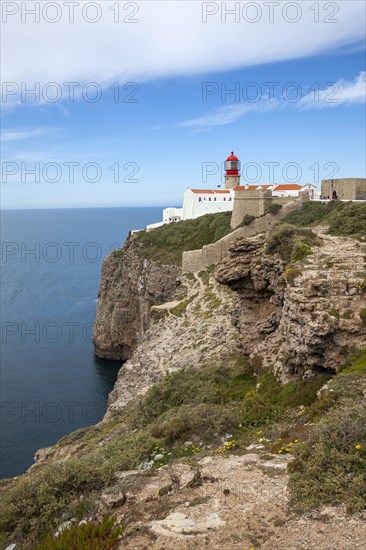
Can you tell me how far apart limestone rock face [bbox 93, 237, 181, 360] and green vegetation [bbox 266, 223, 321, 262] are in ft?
102

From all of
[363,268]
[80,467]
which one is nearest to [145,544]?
[80,467]

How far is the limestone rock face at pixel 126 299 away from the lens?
54.5 metres

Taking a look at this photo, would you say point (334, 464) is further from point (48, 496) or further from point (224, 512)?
point (48, 496)

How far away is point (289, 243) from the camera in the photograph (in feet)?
70.5

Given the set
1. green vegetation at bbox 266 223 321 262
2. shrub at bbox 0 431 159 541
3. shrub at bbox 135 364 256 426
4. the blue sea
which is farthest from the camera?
the blue sea

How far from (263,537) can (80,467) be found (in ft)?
18.2

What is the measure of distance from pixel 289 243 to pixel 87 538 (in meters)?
16.0

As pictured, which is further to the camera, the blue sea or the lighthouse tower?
the lighthouse tower

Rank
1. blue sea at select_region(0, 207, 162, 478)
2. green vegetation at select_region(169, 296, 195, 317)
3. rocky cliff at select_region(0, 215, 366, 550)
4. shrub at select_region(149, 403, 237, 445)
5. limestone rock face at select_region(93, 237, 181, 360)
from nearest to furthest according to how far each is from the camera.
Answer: rocky cliff at select_region(0, 215, 366, 550), shrub at select_region(149, 403, 237, 445), blue sea at select_region(0, 207, 162, 478), green vegetation at select_region(169, 296, 195, 317), limestone rock face at select_region(93, 237, 181, 360)

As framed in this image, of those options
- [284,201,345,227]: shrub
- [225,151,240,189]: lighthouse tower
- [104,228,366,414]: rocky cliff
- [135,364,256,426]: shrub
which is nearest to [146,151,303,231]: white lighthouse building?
[225,151,240,189]: lighthouse tower

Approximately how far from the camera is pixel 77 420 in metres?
40.8

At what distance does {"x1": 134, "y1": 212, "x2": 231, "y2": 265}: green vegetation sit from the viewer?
58.2 meters

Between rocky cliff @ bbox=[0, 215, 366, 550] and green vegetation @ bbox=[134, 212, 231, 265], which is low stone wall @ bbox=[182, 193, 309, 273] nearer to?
green vegetation @ bbox=[134, 212, 231, 265]

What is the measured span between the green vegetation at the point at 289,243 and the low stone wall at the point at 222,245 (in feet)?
80.7
